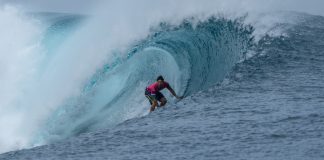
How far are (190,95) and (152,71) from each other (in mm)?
7463

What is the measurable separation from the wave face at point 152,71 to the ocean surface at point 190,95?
0.04 meters

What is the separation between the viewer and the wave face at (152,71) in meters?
20.3

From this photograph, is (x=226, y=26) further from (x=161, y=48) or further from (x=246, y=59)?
(x=246, y=59)

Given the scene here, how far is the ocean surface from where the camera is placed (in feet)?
38.0

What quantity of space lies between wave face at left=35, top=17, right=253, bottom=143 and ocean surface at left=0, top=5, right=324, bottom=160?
4 centimetres

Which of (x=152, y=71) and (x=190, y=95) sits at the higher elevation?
(x=152, y=71)

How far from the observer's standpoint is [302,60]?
17250mm

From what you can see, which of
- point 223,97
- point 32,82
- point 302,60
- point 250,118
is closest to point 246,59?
point 302,60

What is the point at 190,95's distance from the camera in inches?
615

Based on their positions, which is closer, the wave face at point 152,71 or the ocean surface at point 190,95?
the ocean surface at point 190,95

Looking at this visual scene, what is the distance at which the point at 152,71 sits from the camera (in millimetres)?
23000

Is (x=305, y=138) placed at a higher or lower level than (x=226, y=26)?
lower

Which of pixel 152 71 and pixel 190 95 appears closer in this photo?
pixel 190 95

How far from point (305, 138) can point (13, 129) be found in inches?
446
